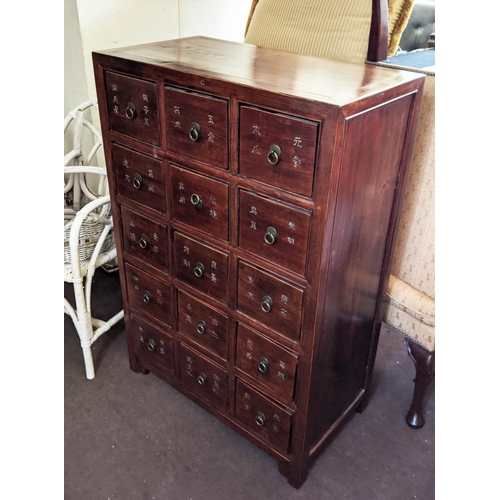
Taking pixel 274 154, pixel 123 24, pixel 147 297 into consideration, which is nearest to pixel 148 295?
pixel 147 297

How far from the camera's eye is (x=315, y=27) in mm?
1384

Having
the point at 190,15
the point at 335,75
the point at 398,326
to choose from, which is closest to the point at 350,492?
the point at 398,326

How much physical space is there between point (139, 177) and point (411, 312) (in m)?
0.81

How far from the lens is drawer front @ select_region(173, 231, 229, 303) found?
1194mm

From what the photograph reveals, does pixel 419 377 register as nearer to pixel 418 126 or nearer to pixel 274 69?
pixel 418 126

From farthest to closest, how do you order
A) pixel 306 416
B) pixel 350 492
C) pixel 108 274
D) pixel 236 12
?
1. pixel 108 274
2. pixel 236 12
3. pixel 350 492
4. pixel 306 416

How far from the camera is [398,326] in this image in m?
1.41

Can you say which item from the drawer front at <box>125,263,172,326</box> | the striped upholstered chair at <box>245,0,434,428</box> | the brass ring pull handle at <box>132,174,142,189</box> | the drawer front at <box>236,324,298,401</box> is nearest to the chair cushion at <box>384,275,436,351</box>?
the striped upholstered chair at <box>245,0,434,428</box>

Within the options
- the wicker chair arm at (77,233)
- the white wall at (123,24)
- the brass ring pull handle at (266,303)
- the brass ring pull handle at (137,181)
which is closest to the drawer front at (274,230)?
the brass ring pull handle at (266,303)

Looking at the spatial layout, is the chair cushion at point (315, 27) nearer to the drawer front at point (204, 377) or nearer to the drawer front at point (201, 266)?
the drawer front at point (201, 266)
